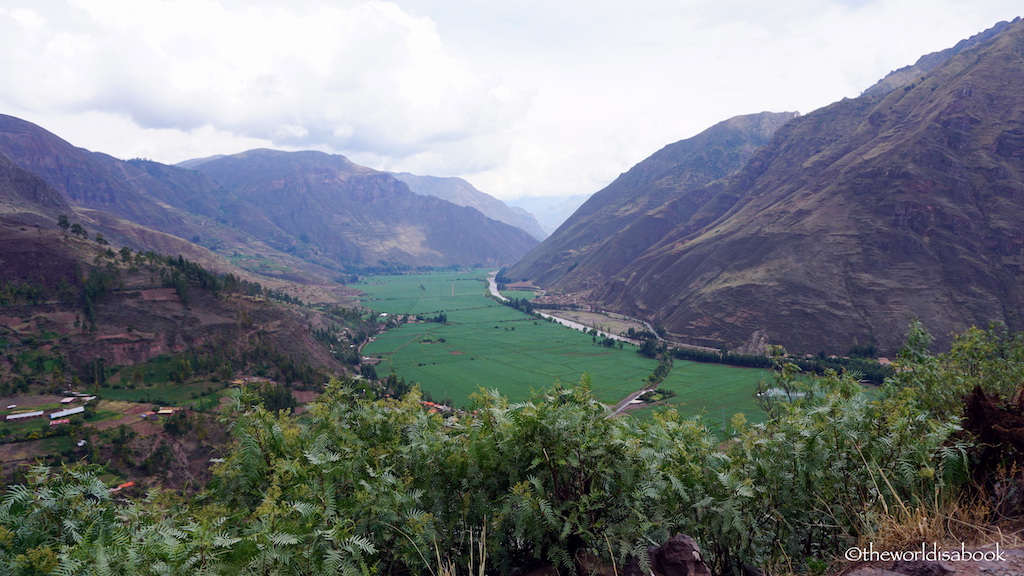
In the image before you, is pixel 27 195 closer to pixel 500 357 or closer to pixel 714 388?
pixel 500 357

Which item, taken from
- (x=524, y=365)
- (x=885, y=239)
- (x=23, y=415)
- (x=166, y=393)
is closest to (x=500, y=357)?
(x=524, y=365)

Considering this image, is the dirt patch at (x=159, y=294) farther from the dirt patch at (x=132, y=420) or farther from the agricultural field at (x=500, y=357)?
the agricultural field at (x=500, y=357)

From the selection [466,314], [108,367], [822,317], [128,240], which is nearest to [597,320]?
[466,314]

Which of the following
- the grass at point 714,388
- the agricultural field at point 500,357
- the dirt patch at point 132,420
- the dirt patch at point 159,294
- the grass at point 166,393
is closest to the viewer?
the dirt patch at point 132,420

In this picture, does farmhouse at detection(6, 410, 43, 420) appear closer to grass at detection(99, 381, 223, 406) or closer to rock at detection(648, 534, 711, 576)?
grass at detection(99, 381, 223, 406)

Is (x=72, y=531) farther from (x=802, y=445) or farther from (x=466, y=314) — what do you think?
(x=466, y=314)

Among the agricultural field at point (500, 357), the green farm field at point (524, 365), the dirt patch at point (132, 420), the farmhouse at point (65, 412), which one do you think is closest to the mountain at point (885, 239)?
the green farm field at point (524, 365)
